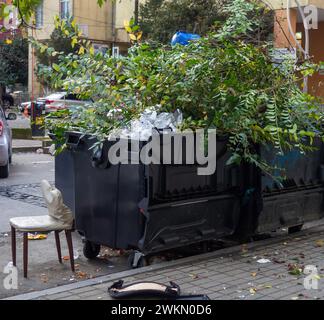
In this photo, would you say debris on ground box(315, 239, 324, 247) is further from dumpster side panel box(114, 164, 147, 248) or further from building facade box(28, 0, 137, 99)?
building facade box(28, 0, 137, 99)

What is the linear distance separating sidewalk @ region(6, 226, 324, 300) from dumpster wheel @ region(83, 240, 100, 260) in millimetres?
853

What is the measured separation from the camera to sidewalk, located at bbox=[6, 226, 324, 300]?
4881 millimetres

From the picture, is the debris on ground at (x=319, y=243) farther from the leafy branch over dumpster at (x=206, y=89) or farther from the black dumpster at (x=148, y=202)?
the leafy branch over dumpster at (x=206, y=89)

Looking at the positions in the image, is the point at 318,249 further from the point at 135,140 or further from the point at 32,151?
the point at 32,151

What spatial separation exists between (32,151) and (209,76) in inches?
442

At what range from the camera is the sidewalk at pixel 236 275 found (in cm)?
488

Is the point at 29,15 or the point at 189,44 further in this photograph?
the point at 189,44

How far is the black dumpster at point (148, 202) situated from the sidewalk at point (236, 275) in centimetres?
23

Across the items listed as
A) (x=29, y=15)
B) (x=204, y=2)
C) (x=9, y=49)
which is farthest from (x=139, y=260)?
(x=9, y=49)

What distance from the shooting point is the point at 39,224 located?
5.56m

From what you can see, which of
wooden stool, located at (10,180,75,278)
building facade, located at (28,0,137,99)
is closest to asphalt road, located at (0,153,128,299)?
wooden stool, located at (10,180,75,278)

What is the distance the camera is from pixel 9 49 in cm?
4197

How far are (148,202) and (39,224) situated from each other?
106cm

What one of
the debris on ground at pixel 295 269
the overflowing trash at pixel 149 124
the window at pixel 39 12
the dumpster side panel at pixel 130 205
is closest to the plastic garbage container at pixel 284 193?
the debris on ground at pixel 295 269
